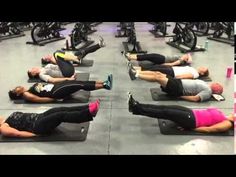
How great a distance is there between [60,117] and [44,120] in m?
0.18

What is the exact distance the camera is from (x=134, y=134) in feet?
10.7

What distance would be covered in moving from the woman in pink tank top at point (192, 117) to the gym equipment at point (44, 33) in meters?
5.25

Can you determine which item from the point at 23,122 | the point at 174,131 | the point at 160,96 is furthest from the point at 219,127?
the point at 23,122

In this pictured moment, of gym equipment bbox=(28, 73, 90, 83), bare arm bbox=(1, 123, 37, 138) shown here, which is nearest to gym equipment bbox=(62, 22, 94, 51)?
gym equipment bbox=(28, 73, 90, 83)

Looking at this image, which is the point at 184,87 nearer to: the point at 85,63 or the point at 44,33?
the point at 85,63

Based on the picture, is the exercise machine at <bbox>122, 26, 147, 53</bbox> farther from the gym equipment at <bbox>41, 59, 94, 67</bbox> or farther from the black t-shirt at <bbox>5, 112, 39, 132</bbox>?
the black t-shirt at <bbox>5, 112, 39, 132</bbox>

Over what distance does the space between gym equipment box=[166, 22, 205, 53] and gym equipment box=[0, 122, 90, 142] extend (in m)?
4.38

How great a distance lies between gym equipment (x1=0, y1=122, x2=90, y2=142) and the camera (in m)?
3.08

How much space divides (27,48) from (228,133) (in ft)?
18.7

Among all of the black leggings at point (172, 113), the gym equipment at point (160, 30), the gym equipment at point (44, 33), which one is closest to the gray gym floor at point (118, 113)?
the black leggings at point (172, 113)
